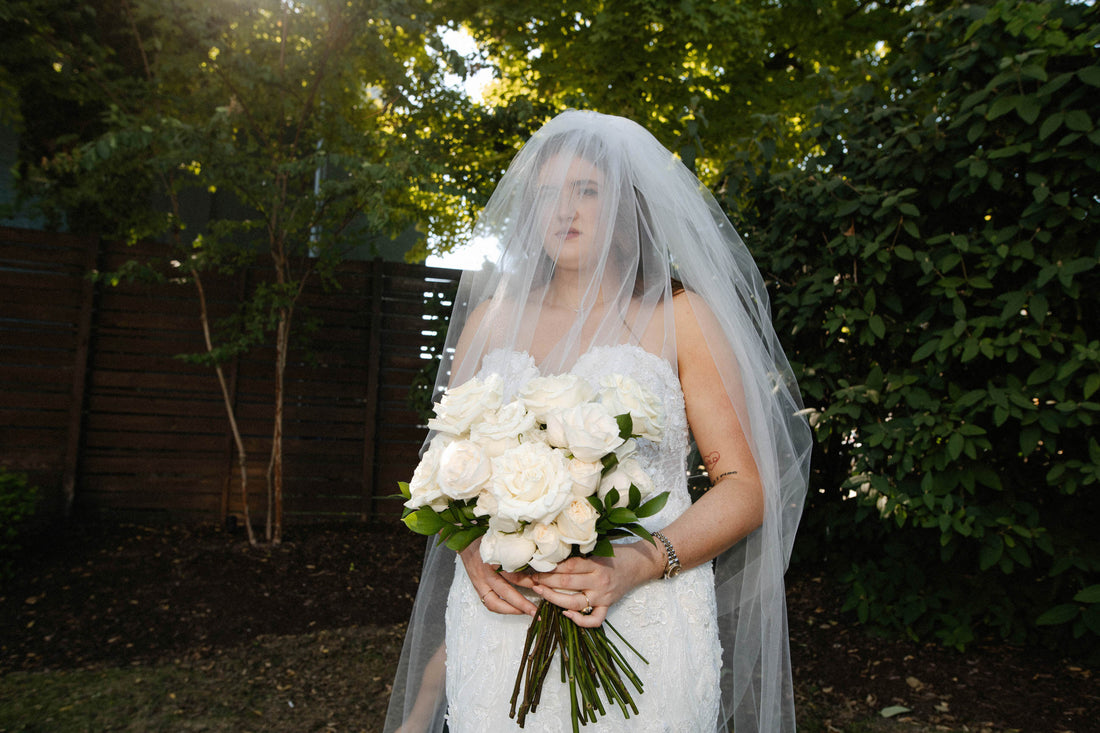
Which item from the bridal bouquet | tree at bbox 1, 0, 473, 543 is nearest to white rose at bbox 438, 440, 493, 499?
the bridal bouquet

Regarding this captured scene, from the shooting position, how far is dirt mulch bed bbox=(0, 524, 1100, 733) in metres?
3.69

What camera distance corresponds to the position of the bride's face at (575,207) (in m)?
2.11

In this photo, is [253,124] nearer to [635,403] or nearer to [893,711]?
[635,403]

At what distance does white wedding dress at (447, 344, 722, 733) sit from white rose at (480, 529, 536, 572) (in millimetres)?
439

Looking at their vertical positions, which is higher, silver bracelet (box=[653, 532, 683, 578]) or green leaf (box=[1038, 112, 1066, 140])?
green leaf (box=[1038, 112, 1066, 140])

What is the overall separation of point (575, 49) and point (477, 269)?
277 inches

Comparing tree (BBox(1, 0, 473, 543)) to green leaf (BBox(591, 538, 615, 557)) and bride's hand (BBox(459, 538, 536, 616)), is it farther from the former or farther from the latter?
green leaf (BBox(591, 538, 615, 557))

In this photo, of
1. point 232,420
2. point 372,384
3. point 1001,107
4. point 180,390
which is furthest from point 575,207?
point 180,390

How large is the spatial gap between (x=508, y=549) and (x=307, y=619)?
14.0 feet

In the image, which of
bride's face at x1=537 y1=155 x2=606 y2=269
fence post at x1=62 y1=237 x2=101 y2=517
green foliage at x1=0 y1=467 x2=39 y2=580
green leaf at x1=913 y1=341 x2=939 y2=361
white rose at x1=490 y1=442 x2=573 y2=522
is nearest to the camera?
white rose at x1=490 y1=442 x2=573 y2=522

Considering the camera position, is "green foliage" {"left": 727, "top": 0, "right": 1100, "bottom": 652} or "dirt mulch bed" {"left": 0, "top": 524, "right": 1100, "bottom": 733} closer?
"green foliage" {"left": 727, "top": 0, "right": 1100, "bottom": 652}

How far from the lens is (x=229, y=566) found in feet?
18.9

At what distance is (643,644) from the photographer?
5.92 feet

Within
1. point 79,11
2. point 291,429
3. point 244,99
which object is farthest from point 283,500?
point 79,11
